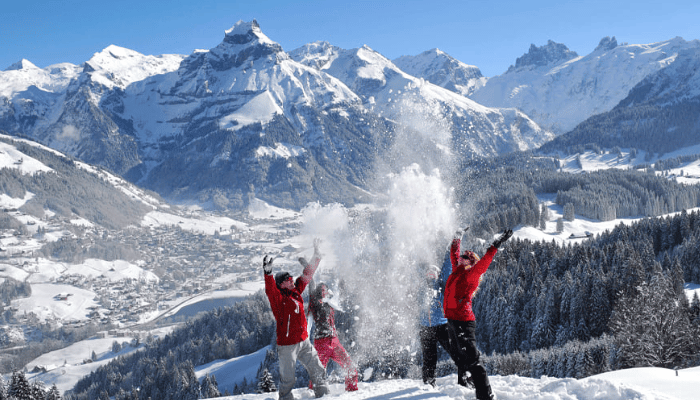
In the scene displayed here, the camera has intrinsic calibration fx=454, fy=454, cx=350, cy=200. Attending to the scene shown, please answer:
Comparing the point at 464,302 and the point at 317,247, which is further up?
the point at 317,247

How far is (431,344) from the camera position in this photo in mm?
11938

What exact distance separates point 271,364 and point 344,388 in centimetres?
6566

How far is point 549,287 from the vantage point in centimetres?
6038

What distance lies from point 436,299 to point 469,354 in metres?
2.50

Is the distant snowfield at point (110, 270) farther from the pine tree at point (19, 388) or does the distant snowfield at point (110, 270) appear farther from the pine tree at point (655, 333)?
the pine tree at point (655, 333)

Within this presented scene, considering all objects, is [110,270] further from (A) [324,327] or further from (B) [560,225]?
(A) [324,327]

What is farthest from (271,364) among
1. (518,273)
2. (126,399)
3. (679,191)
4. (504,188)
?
(679,191)

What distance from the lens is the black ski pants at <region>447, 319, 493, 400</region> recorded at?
918 cm

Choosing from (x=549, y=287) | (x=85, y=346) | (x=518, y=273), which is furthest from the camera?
(x=85, y=346)

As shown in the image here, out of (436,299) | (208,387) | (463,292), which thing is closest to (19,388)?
(208,387)

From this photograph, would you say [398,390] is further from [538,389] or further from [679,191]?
[679,191]

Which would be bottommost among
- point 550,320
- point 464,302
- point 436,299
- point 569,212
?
point 550,320

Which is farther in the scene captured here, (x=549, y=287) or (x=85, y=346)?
(x=85, y=346)

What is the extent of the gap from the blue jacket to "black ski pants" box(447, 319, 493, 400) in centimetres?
144
